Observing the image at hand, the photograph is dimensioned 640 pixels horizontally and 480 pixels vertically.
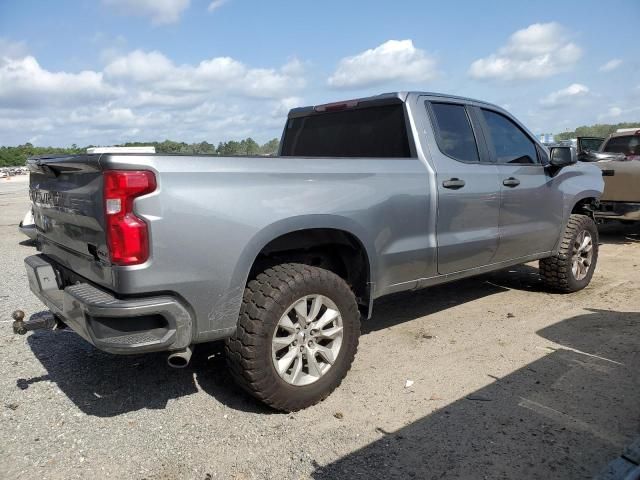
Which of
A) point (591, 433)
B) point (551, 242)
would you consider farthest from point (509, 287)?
point (591, 433)

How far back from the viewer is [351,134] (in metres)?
4.48

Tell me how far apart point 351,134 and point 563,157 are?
216 cm

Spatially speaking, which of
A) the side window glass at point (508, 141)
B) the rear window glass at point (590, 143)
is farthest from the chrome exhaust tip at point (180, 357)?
the rear window glass at point (590, 143)

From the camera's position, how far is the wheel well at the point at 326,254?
3.28 m

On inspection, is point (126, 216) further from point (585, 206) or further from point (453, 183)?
point (585, 206)

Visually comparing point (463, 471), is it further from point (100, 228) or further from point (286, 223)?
point (100, 228)

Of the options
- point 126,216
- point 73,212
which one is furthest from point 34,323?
point 126,216

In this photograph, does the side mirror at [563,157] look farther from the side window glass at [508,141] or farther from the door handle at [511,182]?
the door handle at [511,182]

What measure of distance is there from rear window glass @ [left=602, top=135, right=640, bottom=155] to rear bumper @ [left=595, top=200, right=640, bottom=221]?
164cm

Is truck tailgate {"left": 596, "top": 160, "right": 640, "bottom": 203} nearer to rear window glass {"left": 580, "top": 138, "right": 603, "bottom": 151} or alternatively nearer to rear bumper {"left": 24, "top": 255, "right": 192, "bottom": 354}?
rear window glass {"left": 580, "top": 138, "right": 603, "bottom": 151}

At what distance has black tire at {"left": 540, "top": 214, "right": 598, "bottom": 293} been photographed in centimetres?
544

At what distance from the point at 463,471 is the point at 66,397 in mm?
2515

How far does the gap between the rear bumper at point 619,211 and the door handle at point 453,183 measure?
5793 millimetres

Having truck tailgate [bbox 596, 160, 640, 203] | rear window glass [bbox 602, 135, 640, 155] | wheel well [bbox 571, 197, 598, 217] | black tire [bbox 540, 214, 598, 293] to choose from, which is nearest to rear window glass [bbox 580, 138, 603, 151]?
rear window glass [bbox 602, 135, 640, 155]
